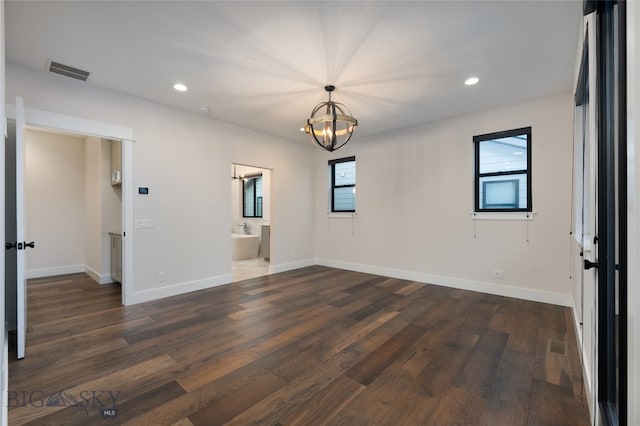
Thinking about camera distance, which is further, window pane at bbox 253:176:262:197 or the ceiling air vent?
window pane at bbox 253:176:262:197

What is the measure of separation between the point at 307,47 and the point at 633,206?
2.55 metres

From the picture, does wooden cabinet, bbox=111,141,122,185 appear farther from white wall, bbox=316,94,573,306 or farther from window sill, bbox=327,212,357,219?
window sill, bbox=327,212,357,219

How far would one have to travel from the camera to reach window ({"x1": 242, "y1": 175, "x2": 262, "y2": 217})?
8522 millimetres

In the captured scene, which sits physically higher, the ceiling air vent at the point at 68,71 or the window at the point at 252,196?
the ceiling air vent at the point at 68,71

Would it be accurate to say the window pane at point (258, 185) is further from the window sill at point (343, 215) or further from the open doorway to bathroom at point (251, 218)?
the window sill at point (343, 215)

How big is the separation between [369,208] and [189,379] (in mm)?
4273

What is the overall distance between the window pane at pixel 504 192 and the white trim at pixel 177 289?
4368mm

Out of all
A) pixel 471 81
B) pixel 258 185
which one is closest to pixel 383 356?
pixel 471 81

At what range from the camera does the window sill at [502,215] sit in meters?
3.95

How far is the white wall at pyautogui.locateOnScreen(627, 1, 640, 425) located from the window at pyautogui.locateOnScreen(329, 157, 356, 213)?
508 centimetres

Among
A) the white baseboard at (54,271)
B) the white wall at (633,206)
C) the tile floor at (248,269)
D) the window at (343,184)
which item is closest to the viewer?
the white wall at (633,206)

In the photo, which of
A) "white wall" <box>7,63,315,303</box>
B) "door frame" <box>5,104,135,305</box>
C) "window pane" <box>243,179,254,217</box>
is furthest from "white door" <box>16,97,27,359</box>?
"window pane" <box>243,179,254,217</box>

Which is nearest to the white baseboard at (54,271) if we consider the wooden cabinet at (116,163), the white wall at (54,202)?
the white wall at (54,202)

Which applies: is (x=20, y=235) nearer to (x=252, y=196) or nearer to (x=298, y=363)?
(x=298, y=363)
